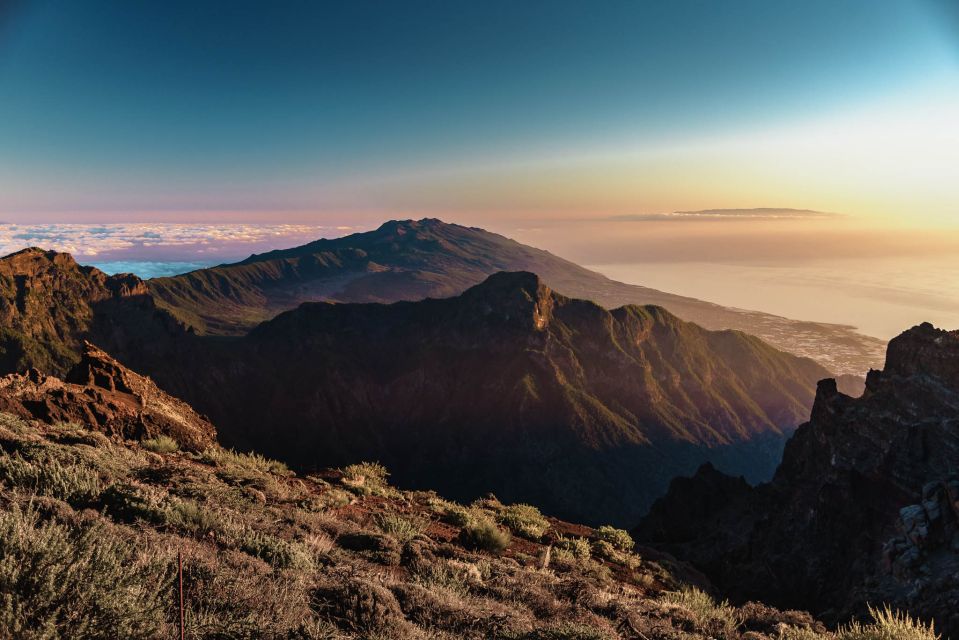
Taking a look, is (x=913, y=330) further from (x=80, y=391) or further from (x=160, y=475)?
(x=80, y=391)

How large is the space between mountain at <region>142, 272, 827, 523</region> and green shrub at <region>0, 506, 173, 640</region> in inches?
3273

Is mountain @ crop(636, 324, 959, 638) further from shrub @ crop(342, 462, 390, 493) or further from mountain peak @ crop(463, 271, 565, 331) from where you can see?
mountain peak @ crop(463, 271, 565, 331)

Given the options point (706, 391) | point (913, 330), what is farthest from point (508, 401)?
point (913, 330)

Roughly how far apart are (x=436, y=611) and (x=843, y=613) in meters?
14.7

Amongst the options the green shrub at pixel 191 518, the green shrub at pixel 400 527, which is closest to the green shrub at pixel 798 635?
the green shrub at pixel 400 527

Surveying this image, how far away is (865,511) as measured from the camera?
2208cm

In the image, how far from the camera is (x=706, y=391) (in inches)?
4941

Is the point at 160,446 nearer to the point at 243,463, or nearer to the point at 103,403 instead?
the point at 243,463

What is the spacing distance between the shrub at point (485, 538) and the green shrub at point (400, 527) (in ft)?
3.45

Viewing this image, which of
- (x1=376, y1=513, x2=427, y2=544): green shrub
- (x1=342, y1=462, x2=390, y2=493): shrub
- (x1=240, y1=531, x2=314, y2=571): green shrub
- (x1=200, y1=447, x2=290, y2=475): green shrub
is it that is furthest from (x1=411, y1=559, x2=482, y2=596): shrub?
(x1=200, y1=447, x2=290, y2=475): green shrub

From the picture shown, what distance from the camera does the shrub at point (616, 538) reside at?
633 inches

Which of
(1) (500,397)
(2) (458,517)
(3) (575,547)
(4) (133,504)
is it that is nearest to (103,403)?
(4) (133,504)

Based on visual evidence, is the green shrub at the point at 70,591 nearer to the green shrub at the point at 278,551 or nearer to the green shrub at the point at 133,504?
the green shrub at the point at 278,551

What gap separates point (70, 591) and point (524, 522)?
38.8ft
